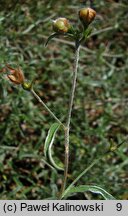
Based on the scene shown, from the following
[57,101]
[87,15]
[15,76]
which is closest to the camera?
[87,15]

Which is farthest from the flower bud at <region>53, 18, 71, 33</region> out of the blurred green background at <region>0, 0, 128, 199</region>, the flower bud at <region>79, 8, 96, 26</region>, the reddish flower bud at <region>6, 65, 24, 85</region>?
the blurred green background at <region>0, 0, 128, 199</region>

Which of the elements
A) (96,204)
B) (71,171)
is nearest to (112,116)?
(71,171)

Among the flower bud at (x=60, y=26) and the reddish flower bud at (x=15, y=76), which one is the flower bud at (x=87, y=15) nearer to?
the flower bud at (x=60, y=26)

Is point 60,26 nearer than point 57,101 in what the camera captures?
Yes

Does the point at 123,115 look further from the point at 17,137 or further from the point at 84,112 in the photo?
the point at 17,137

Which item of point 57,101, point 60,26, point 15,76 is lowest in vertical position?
point 57,101

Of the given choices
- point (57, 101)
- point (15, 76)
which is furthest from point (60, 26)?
point (57, 101)

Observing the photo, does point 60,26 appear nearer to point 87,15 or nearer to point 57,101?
point 87,15
